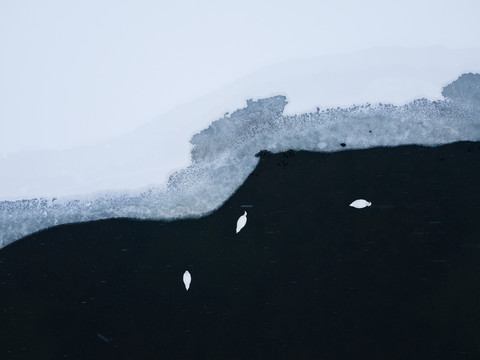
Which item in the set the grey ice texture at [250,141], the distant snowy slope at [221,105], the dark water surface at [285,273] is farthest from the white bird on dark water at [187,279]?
the distant snowy slope at [221,105]

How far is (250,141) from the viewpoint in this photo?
1.36 meters

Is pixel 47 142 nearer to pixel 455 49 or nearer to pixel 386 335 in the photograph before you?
pixel 386 335

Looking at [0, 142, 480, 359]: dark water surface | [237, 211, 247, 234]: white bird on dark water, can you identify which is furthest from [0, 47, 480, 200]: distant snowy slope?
[237, 211, 247, 234]: white bird on dark water

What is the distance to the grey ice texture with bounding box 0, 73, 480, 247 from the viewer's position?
132 cm

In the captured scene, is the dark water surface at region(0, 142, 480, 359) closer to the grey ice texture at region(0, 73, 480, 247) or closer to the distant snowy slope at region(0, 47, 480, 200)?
the grey ice texture at region(0, 73, 480, 247)

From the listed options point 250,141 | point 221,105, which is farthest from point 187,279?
point 221,105

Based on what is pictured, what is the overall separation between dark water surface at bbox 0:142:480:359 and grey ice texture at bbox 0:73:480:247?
0.15 feet

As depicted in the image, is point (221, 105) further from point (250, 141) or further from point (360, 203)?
point (360, 203)

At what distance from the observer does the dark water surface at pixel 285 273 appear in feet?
4.07

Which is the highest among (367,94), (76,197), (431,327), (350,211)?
(367,94)

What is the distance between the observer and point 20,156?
1.45m

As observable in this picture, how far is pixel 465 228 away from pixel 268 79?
879 mm

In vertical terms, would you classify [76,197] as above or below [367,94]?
below

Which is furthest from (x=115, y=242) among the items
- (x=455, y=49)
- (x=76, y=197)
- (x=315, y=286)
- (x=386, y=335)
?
(x=455, y=49)
